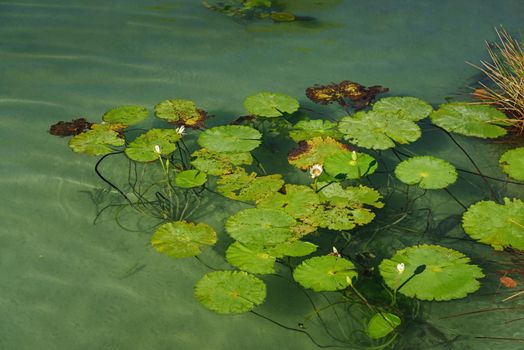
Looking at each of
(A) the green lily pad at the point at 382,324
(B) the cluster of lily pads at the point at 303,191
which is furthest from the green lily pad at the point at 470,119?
(A) the green lily pad at the point at 382,324

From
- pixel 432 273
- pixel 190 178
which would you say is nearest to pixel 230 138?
pixel 190 178

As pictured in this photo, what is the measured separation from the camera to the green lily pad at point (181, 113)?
272 centimetres

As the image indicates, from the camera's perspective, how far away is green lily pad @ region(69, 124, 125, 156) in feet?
8.29

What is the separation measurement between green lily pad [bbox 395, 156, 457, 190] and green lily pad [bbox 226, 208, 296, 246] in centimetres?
52

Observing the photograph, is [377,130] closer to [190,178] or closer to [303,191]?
[303,191]

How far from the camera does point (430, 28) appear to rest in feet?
12.4

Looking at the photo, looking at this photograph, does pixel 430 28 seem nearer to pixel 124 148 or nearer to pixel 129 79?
pixel 129 79

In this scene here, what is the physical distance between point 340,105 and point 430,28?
1210 mm

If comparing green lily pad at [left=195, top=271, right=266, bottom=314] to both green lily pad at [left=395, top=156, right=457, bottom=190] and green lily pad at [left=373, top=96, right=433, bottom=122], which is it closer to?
green lily pad at [left=395, top=156, right=457, bottom=190]

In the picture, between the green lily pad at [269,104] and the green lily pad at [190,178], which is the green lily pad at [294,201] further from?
the green lily pad at [269,104]

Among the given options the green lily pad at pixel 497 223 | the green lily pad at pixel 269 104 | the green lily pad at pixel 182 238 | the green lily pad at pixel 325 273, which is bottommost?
the green lily pad at pixel 182 238

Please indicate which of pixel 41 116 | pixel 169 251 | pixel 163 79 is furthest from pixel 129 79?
pixel 169 251

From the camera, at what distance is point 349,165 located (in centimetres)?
234

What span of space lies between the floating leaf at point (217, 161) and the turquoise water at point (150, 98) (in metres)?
0.19
